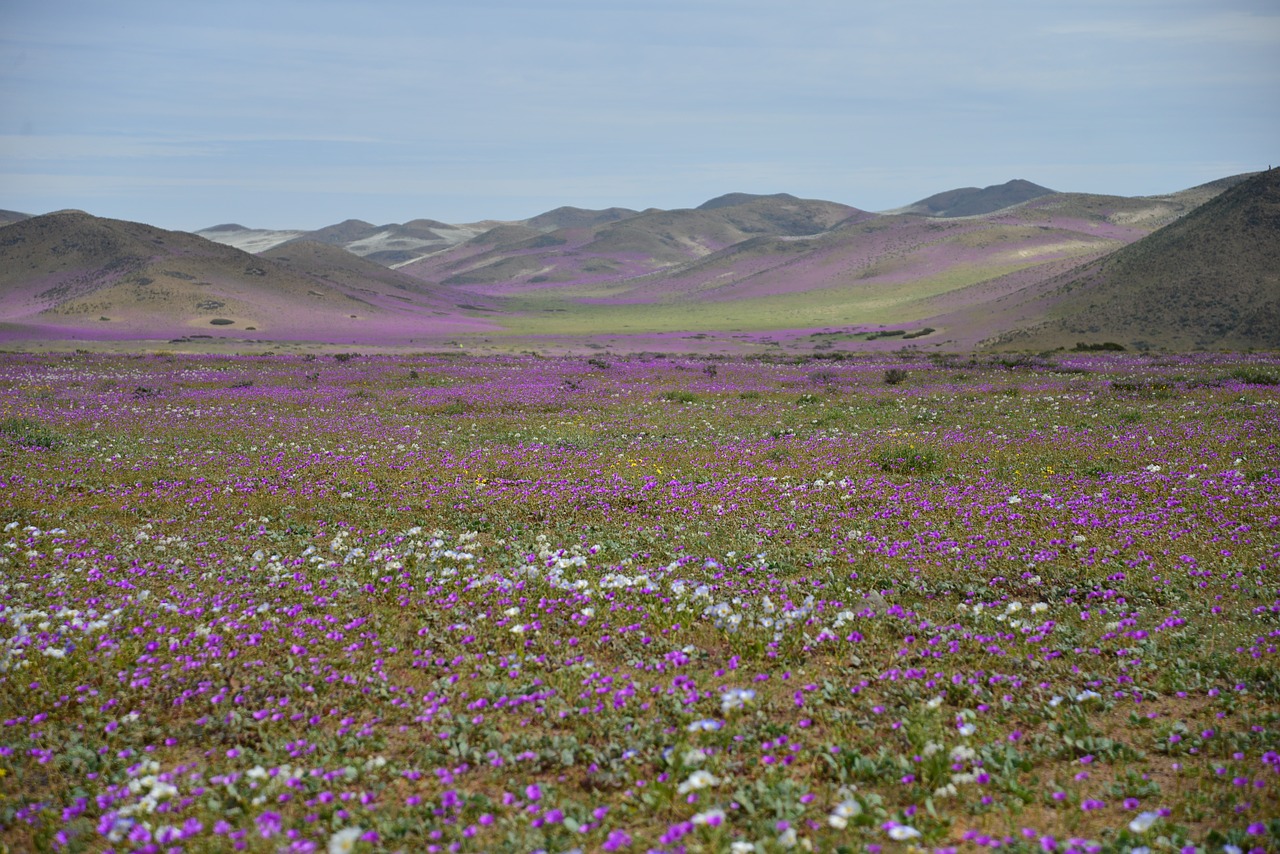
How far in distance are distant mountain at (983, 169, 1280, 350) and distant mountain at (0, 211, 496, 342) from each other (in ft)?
176

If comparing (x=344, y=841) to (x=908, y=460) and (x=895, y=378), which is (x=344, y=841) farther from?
(x=895, y=378)

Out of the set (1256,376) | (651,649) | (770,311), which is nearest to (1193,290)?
(1256,376)

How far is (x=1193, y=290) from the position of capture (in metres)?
50.0

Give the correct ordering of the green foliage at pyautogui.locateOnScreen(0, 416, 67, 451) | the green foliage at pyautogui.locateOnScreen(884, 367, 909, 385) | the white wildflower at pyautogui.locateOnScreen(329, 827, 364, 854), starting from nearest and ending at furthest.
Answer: the white wildflower at pyautogui.locateOnScreen(329, 827, 364, 854) < the green foliage at pyautogui.locateOnScreen(0, 416, 67, 451) < the green foliage at pyautogui.locateOnScreen(884, 367, 909, 385)

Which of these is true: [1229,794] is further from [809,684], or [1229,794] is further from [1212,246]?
[1212,246]

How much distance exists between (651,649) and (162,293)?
8330cm

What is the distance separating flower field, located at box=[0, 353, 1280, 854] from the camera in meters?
4.77

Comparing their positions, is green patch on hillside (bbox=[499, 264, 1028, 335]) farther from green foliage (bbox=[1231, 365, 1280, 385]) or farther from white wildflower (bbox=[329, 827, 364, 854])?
white wildflower (bbox=[329, 827, 364, 854])

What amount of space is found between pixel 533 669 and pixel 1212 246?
2474 inches

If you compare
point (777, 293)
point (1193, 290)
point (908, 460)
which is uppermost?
point (777, 293)

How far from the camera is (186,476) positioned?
47.1ft

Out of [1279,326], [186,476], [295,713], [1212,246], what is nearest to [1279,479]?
[295,713]

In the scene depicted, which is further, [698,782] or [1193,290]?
[1193,290]

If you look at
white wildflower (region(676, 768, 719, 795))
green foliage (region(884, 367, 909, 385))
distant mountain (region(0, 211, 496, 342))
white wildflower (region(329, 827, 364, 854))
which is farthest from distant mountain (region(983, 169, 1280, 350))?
distant mountain (region(0, 211, 496, 342))
